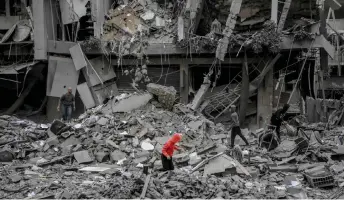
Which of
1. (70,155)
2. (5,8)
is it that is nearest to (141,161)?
(70,155)

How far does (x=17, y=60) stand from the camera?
64.4 ft

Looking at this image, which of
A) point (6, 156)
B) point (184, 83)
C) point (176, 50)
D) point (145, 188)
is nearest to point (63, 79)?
point (176, 50)

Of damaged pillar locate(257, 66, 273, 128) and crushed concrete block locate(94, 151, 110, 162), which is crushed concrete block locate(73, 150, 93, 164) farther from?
damaged pillar locate(257, 66, 273, 128)

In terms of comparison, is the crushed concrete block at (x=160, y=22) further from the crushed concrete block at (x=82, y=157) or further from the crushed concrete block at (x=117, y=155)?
the crushed concrete block at (x=82, y=157)

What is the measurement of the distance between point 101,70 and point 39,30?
2982mm

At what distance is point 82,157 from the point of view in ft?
40.7

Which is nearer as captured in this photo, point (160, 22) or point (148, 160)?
point (148, 160)

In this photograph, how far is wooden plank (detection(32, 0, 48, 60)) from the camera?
18.6 m

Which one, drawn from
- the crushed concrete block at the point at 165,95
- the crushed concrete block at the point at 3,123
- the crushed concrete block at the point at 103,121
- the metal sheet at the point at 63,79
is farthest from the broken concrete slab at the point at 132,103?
the metal sheet at the point at 63,79

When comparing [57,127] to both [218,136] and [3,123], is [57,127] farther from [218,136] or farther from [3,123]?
[218,136]

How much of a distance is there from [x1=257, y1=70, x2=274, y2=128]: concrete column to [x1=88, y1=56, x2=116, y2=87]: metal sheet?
240 inches

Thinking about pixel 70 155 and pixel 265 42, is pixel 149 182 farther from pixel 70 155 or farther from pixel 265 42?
pixel 265 42

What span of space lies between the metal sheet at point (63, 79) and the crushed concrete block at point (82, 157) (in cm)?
677

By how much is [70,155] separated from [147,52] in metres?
6.63
